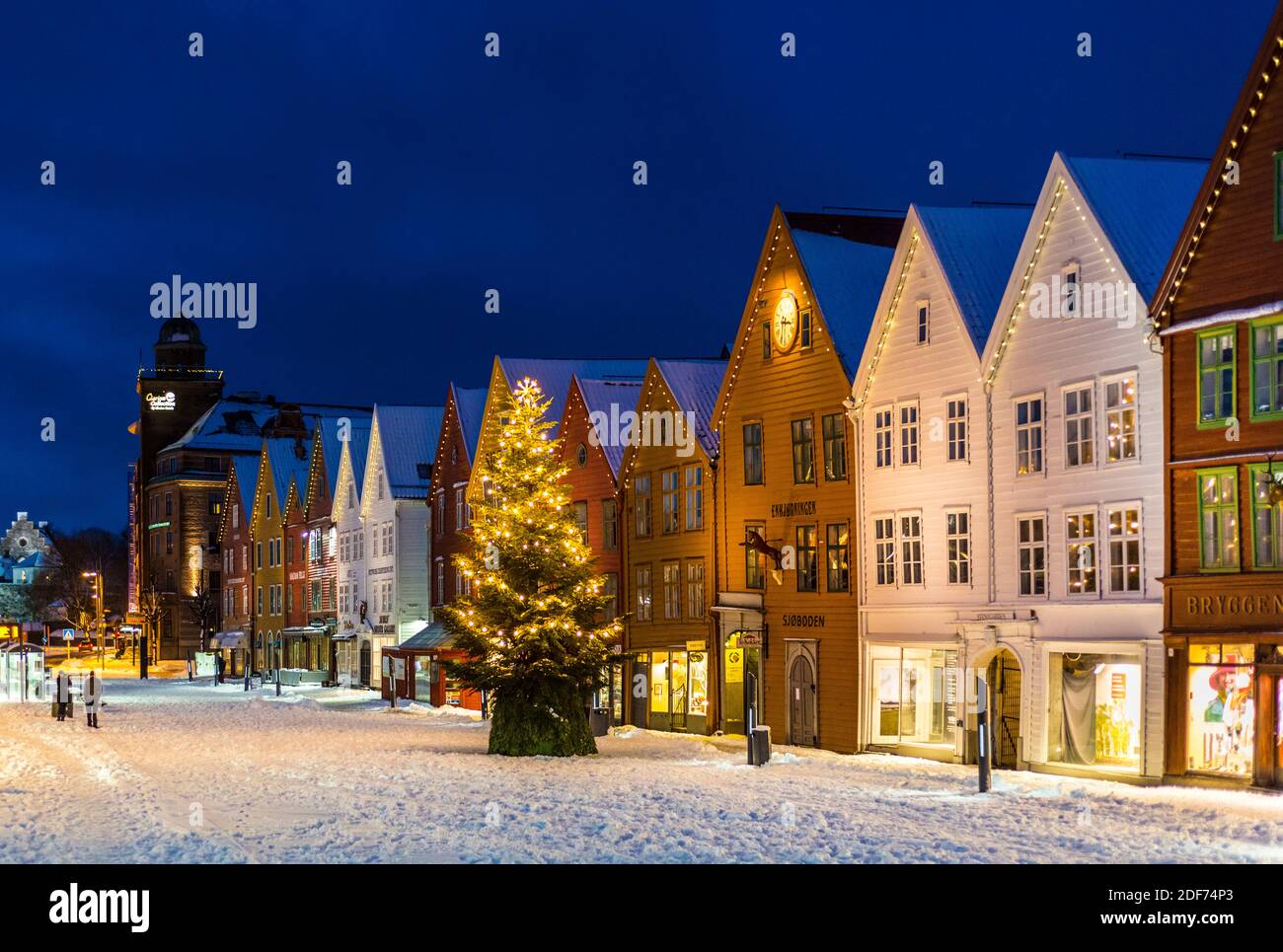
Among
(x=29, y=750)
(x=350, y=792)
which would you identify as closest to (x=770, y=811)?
(x=350, y=792)

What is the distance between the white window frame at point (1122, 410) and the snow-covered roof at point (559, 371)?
2820 cm

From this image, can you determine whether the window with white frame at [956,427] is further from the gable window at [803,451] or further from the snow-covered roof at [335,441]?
the snow-covered roof at [335,441]

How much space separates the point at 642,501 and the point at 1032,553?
18.2 metres

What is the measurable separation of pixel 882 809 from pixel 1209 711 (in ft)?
24.6

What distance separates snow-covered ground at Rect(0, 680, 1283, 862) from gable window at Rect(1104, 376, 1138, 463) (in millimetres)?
6393

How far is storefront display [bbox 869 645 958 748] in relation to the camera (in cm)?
3916

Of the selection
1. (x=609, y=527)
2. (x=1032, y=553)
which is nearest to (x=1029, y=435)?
(x=1032, y=553)

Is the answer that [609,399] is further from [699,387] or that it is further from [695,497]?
[695,497]

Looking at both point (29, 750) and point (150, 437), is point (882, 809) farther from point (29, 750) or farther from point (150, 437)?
point (150, 437)

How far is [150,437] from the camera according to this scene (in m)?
145

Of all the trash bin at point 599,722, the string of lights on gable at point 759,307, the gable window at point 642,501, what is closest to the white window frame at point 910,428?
the string of lights on gable at point 759,307

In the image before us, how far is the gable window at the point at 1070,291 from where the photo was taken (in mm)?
35125

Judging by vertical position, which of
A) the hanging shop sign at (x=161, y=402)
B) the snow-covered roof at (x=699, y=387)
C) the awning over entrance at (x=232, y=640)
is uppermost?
the hanging shop sign at (x=161, y=402)

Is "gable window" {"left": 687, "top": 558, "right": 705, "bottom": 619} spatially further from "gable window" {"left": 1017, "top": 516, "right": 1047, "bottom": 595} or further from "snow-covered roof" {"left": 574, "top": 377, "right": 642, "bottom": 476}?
"gable window" {"left": 1017, "top": 516, "right": 1047, "bottom": 595}
